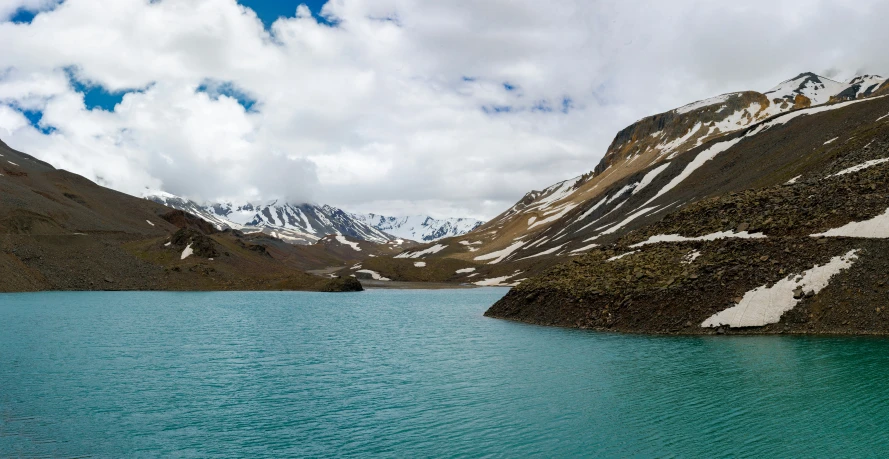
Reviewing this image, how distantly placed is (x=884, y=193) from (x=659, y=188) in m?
95.6

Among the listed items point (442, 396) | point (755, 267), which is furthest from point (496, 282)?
point (442, 396)

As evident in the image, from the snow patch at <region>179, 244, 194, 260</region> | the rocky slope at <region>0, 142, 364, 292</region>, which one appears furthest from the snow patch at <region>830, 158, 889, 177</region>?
the snow patch at <region>179, 244, 194, 260</region>

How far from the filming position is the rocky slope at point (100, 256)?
120812 millimetres

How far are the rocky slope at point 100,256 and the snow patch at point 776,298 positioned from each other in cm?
11258

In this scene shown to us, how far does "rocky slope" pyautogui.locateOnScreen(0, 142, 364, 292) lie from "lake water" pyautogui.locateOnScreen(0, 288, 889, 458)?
→ 80.0m

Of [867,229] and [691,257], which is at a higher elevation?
[867,229]

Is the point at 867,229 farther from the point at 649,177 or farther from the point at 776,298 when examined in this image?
the point at 649,177

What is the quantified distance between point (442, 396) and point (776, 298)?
34.7 metres

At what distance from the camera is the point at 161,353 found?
44.2 metres

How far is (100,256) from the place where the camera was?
13250 cm

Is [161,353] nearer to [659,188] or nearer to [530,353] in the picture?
[530,353]

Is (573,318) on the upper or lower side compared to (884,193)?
lower

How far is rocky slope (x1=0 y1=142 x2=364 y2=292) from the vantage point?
121m

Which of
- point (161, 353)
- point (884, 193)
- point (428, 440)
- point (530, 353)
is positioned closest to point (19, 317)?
point (161, 353)
